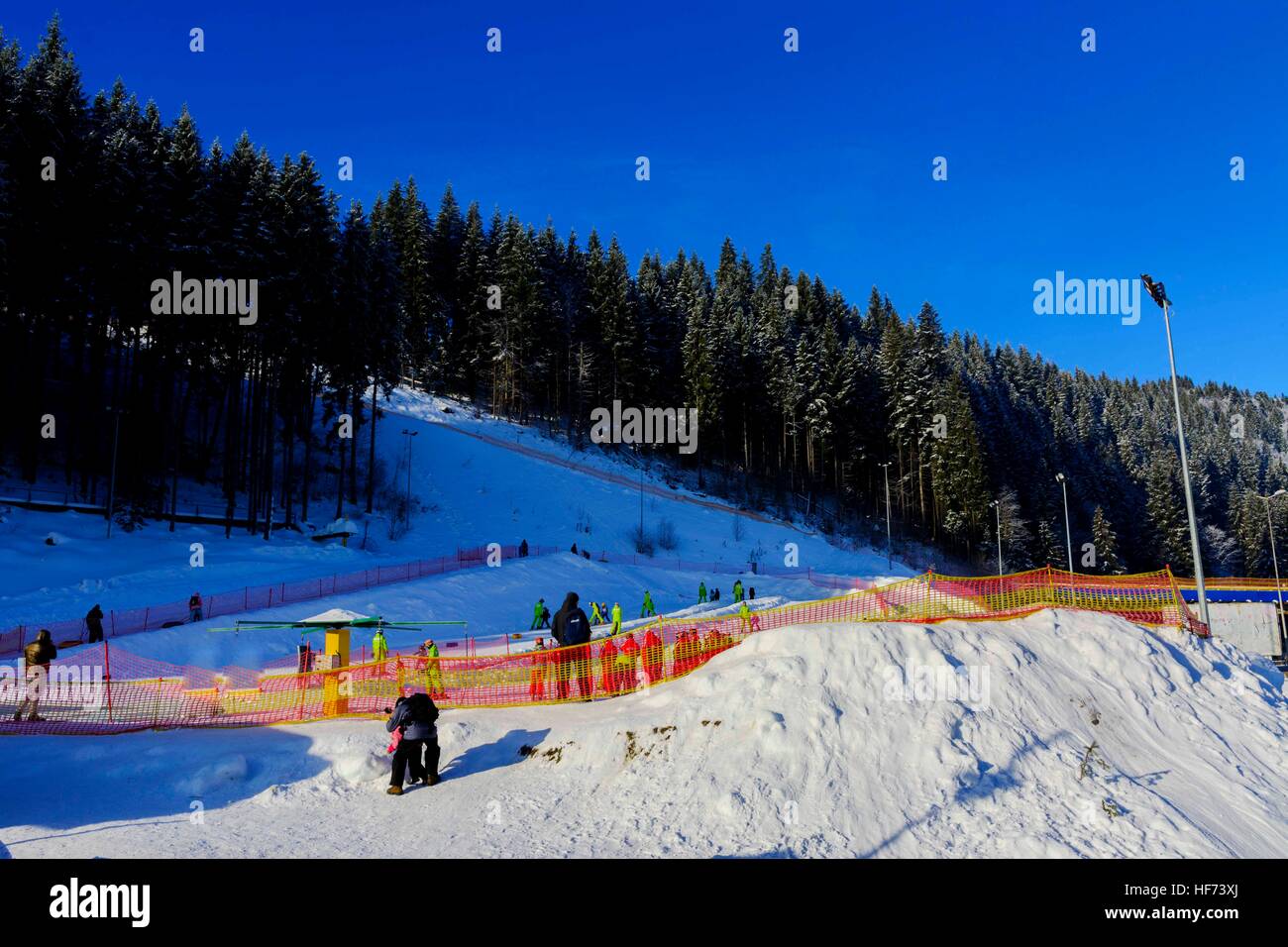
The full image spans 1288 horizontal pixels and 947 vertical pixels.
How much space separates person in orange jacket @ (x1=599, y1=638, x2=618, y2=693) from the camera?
13297 mm

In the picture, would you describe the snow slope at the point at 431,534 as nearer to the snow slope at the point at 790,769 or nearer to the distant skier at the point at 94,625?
the distant skier at the point at 94,625

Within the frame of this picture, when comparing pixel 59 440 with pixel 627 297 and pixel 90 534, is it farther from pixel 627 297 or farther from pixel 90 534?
pixel 627 297

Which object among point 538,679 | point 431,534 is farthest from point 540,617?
point 431,534

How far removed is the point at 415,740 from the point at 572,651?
11.8 feet

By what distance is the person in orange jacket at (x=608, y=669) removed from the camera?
13.3 m

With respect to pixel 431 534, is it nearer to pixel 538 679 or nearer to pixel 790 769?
pixel 538 679

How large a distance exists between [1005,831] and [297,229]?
1689 inches

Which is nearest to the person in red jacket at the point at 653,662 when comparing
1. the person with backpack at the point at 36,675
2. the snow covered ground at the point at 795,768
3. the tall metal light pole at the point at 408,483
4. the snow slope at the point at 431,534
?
the snow covered ground at the point at 795,768

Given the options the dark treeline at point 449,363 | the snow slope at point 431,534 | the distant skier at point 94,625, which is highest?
the dark treeline at point 449,363

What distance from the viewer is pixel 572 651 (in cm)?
1327

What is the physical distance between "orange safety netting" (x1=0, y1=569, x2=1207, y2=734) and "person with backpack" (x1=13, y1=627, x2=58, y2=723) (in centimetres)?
4

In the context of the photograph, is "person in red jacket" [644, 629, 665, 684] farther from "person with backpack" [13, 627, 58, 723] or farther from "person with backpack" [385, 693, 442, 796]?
"person with backpack" [13, 627, 58, 723]

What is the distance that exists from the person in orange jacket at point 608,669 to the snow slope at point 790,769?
69cm
